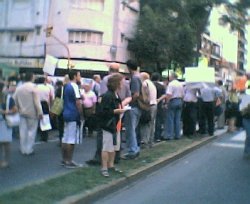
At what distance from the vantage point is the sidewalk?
7.53 meters

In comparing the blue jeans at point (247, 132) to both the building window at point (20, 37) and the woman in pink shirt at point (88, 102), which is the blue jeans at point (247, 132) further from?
the building window at point (20, 37)

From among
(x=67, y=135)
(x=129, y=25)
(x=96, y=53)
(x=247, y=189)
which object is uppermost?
(x=129, y=25)

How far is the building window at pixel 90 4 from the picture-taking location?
132ft

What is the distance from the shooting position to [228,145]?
1565 cm

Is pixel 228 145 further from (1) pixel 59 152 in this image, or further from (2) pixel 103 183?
(2) pixel 103 183

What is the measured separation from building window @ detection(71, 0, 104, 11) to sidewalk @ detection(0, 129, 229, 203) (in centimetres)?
2808

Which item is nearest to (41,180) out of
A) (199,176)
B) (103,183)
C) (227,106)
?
(103,183)

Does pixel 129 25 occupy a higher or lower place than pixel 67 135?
higher

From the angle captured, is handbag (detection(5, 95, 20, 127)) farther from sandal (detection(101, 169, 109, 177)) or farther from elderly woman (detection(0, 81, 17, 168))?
sandal (detection(101, 169, 109, 177))

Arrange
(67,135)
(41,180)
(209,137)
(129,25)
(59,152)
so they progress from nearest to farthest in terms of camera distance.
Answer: (41,180), (67,135), (59,152), (209,137), (129,25)

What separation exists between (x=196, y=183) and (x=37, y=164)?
10.1 ft

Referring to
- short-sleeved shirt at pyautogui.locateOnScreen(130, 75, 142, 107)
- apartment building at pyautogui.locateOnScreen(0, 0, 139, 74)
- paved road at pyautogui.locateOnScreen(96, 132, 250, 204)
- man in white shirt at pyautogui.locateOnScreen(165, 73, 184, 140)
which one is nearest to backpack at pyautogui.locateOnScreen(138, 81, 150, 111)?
short-sleeved shirt at pyautogui.locateOnScreen(130, 75, 142, 107)

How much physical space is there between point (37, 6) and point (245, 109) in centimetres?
3102

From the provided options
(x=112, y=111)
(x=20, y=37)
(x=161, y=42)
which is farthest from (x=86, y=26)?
(x=112, y=111)
